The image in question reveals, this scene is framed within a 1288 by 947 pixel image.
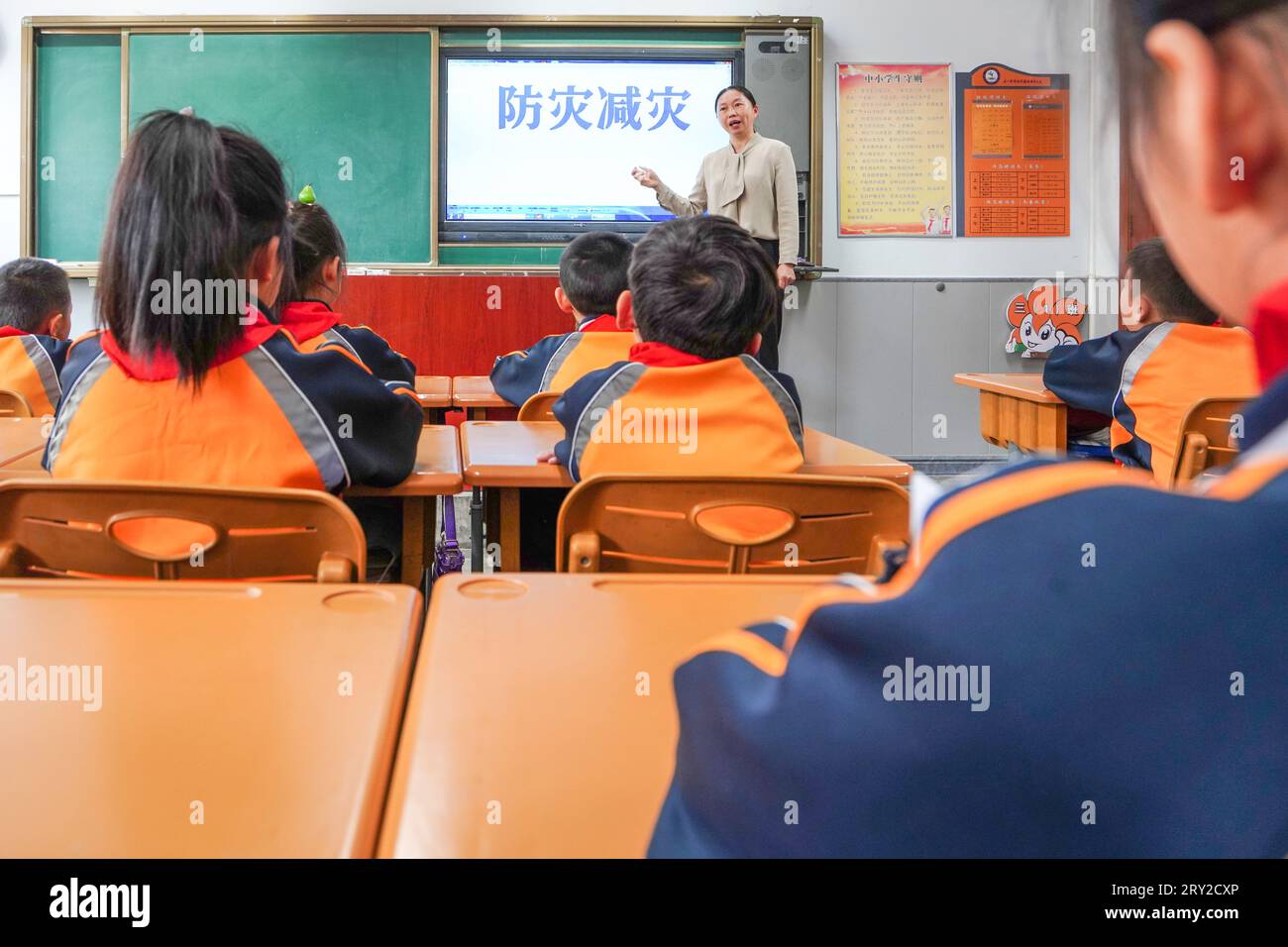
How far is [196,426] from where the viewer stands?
144cm

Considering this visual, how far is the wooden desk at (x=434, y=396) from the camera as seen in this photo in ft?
9.59

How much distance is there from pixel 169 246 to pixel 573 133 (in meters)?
4.27

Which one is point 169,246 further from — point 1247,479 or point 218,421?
point 1247,479

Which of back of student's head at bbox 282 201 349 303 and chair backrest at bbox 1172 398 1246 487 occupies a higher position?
back of student's head at bbox 282 201 349 303

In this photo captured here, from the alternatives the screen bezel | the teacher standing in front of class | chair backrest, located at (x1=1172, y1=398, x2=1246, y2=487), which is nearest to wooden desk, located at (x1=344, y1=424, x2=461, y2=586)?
chair backrest, located at (x1=1172, y1=398, x2=1246, y2=487)

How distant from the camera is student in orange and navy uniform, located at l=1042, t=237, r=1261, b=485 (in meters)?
2.63

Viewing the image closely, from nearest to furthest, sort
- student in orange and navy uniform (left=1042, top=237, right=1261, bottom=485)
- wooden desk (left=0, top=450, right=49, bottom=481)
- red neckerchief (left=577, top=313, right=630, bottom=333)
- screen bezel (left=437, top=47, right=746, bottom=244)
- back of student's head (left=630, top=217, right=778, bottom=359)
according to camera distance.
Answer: wooden desk (left=0, top=450, right=49, bottom=481)
back of student's head (left=630, top=217, right=778, bottom=359)
student in orange and navy uniform (left=1042, top=237, right=1261, bottom=485)
red neckerchief (left=577, top=313, right=630, bottom=333)
screen bezel (left=437, top=47, right=746, bottom=244)

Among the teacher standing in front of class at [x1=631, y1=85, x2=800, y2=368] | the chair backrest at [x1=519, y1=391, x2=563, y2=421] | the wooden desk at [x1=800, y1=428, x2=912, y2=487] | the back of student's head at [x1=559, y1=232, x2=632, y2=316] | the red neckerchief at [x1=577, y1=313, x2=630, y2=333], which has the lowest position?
the wooden desk at [x1=800, y1=428, x2=912, y2=487]

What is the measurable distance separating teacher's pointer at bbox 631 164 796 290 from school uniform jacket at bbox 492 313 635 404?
2.18m

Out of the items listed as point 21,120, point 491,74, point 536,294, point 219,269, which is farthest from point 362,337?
point 21,120

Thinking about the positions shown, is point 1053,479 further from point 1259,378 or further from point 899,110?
point 899,110

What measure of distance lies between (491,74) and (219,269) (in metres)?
4.29

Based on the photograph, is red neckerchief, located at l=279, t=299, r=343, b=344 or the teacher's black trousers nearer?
red neckerchief, located at l=279, t=299, r=343, b=344

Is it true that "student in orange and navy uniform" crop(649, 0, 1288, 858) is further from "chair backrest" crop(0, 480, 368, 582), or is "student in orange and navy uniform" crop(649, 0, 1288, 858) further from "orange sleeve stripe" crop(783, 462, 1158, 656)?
"chair backrest" crop(0, 480, 368, 582)
